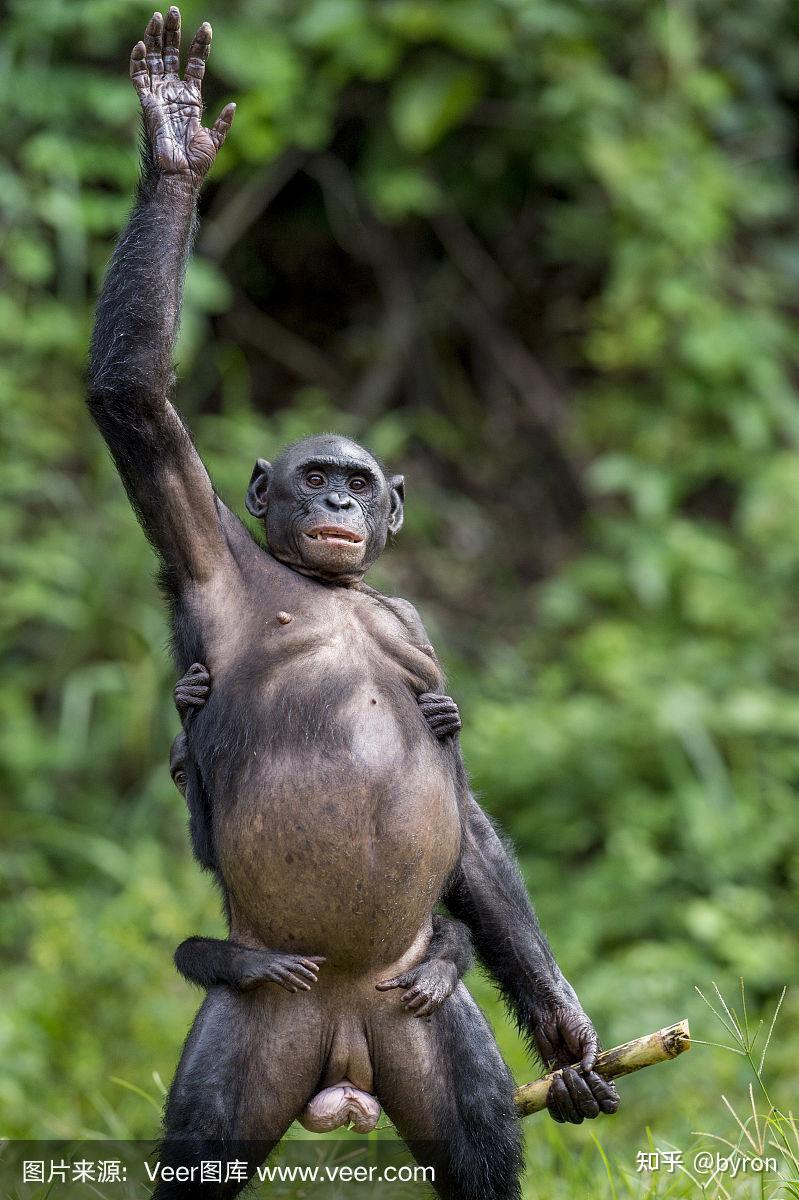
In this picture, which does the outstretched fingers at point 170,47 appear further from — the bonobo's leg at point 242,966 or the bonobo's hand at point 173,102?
the bonobo's leg at point 242,966

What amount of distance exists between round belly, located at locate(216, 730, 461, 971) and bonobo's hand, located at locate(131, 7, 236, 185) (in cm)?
147

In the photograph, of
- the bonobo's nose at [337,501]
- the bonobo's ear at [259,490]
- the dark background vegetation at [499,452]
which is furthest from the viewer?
the dark background vegetation at [499,452]

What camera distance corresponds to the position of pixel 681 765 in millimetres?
7098

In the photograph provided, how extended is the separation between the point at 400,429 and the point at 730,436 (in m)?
2.11

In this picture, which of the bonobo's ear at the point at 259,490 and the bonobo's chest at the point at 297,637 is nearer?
the bonobo's chest at the point at 297,637

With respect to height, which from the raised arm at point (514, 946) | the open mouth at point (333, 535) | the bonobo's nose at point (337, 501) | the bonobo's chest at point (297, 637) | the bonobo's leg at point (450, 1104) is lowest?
the bonobo's leg at point (450, 1104)

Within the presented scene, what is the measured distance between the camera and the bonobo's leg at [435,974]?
10.8ft

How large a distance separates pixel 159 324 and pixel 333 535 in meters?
0.67

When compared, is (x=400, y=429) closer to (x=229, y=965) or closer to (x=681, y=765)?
(x=681, y=765)

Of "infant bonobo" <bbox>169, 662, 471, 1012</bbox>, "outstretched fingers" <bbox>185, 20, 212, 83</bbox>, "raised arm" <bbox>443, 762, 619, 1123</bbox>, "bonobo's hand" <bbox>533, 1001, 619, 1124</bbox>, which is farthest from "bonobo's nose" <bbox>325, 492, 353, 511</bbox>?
"bonobo's hand" <bbox>533, 1001, 619, 1124</bbox>

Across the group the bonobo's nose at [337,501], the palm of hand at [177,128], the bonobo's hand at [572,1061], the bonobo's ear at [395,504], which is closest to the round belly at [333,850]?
the bonobo's hand at [572,1061]

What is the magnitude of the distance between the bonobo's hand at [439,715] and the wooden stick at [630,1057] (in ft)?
2.76

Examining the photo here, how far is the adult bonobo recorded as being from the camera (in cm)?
325

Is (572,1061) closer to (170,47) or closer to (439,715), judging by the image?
(439,715)
